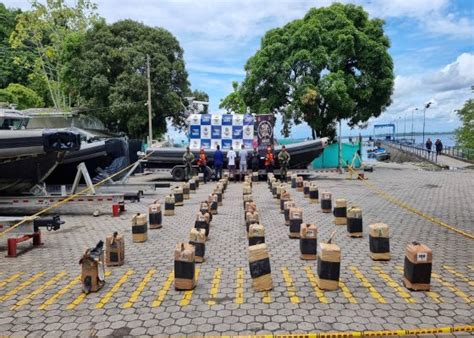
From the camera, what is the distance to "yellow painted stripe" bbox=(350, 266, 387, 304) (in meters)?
5.15

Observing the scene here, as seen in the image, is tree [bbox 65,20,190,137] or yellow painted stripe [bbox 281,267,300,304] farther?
tree [bbox 65,20,190,137]

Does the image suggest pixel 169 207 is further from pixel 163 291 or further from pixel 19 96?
pixel 19 96

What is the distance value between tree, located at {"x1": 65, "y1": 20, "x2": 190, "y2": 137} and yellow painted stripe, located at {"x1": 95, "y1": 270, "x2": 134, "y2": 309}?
77.4 ft

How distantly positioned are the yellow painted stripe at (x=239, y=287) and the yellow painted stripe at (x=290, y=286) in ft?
2.08

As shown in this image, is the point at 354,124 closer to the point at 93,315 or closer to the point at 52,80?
the point at 93,315

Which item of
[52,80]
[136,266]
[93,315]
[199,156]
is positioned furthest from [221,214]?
[52,80]

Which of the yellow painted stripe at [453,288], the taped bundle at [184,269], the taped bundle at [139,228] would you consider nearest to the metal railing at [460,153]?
the yellow painted stripe at [453,288]

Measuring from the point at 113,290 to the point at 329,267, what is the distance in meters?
3.02

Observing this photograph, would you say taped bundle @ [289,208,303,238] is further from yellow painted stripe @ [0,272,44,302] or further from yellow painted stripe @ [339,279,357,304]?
yellow painted stripe @ [0,272,44,302]

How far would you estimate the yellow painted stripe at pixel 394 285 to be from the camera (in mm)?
5148

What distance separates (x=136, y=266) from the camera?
673cm

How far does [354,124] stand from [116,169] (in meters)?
15.5

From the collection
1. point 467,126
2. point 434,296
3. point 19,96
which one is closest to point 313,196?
point 434,296

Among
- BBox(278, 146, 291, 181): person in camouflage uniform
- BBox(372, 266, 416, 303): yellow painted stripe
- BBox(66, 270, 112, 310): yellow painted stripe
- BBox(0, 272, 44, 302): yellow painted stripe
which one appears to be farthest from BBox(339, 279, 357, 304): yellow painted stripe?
BBox(278, 146, 291, 181): person in camouflage uniform
